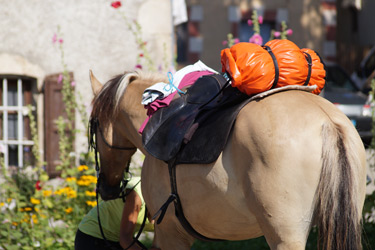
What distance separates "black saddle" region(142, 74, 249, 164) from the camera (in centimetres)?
287

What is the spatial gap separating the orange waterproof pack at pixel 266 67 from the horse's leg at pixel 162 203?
693mm

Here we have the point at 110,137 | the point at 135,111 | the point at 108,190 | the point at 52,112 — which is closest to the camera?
the point at 135,111

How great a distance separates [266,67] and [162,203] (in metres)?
0.96

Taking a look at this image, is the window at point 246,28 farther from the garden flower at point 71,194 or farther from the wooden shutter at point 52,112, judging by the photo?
the garden flower at point 71,194

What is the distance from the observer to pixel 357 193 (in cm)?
260

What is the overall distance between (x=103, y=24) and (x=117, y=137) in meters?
3.89

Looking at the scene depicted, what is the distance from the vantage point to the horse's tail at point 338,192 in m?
2.55

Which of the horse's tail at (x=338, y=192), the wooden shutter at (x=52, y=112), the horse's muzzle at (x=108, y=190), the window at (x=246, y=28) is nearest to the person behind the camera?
the horse's tail at (x=338, y=192)

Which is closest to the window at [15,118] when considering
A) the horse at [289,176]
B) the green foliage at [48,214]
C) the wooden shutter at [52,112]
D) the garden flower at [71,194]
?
the wooden shutter at [52,112]

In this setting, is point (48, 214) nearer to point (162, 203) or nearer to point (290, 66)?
point (162, 203)

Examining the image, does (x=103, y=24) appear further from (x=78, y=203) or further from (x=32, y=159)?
(x=78, y=203)

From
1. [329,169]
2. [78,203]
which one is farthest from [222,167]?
[78,203]

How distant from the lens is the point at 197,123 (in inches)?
119

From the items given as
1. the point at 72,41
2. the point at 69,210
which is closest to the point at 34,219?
the point at 69,210
